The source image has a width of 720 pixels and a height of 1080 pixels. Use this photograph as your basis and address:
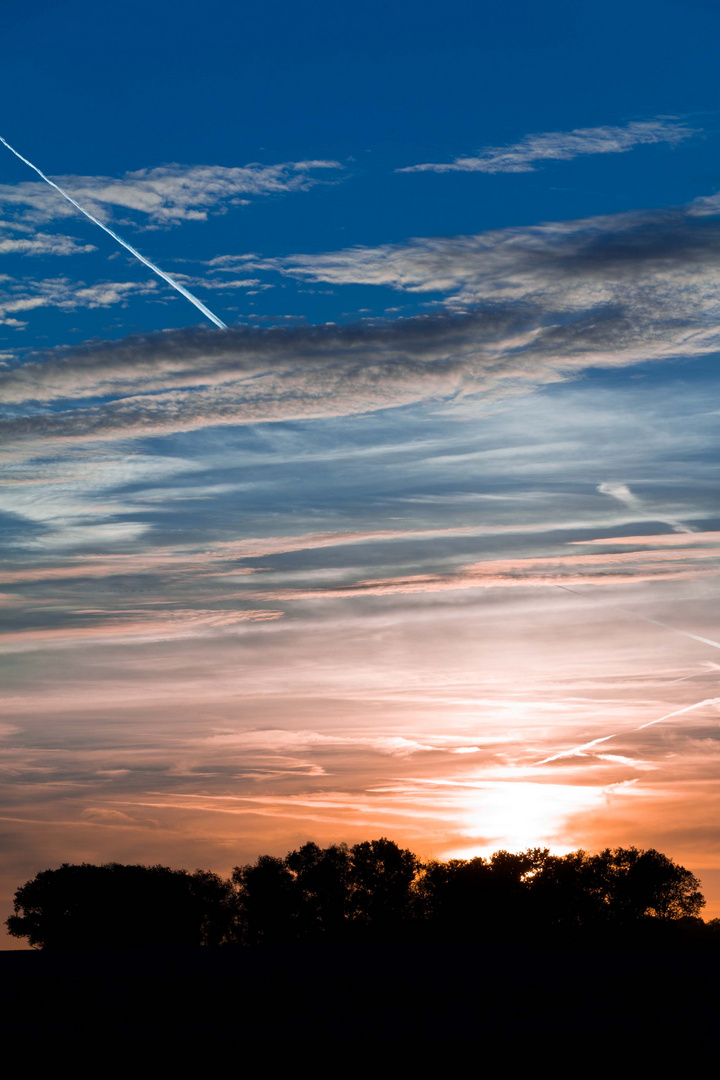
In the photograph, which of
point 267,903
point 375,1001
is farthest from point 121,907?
point 375,1001

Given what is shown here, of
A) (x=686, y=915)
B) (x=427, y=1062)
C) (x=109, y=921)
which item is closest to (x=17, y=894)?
(x=109, y=921)

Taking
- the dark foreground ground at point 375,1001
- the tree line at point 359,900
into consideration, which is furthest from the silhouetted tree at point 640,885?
the dark foreground ground at point 375,1001

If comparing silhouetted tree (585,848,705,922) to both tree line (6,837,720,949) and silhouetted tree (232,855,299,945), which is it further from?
silhouetted tree (232,855,299,945)

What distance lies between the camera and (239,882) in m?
123

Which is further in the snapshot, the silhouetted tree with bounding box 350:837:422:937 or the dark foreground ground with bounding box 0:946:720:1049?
the silhouetted tree with bounding box 350:837:422:937

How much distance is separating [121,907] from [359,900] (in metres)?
26.9

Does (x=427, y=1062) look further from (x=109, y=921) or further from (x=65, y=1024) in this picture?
(x=109, y=921)

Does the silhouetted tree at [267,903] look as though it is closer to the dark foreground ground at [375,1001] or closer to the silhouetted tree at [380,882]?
the silhouetted tree at [380,882]

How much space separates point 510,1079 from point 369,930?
10122cm

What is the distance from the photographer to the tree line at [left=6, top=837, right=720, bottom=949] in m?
113

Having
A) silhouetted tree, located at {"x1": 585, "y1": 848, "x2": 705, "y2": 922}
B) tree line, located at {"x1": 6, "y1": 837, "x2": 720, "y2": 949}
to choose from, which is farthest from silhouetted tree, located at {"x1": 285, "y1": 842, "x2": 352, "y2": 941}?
silhouetted tree, located at {"x1": 585, "y1": 848, "x2": 705, "y2": 922}

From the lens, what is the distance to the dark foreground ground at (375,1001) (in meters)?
26.7

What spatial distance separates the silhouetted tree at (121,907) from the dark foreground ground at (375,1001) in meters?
74.6

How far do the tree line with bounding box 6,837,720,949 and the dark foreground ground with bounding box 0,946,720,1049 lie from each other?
66.0m
